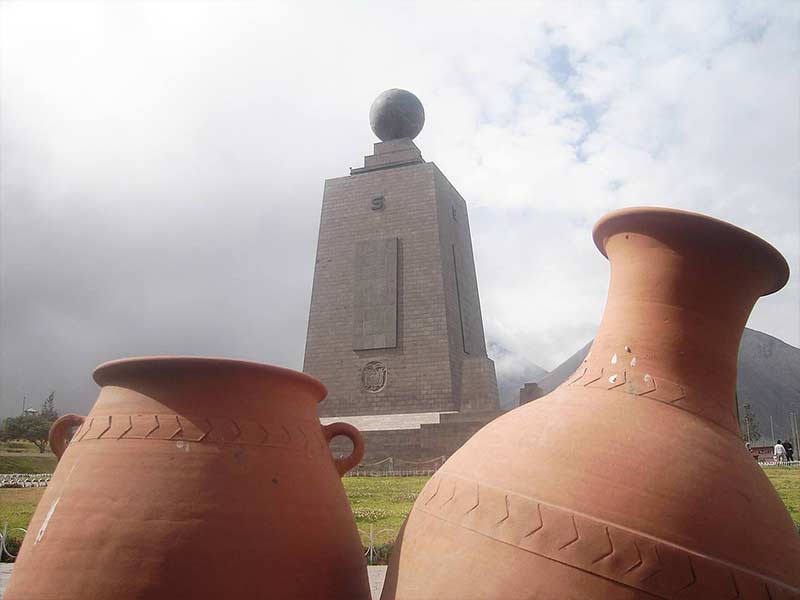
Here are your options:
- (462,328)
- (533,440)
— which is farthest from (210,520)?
(462,328)

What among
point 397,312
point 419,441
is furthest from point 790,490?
point 397,312

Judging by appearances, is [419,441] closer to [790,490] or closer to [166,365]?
[790,490]

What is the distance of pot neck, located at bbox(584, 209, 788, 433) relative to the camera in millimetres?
2049

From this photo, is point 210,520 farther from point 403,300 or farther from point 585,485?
point 403,300

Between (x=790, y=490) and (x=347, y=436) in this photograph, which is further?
(x=790, y=490)

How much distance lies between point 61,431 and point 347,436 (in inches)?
43.0

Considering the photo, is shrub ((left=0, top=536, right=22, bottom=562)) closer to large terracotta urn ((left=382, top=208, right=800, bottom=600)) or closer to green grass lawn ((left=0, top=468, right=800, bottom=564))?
green grass lawn ((left=0, top=468, right=800, bottom=564))

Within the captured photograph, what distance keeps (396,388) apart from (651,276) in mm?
14515

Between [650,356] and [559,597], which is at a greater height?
[650,356]

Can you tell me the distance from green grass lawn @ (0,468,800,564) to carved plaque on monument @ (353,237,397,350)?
5695 mm

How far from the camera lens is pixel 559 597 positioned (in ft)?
5.42

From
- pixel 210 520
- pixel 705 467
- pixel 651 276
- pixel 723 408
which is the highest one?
pixel 651 276

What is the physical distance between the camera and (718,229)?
2090 mm

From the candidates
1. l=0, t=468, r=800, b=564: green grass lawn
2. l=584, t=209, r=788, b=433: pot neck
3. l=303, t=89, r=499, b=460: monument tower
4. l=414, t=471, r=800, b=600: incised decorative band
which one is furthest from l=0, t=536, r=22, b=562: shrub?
l=303, t=89, r=499, b=460: monument tower
